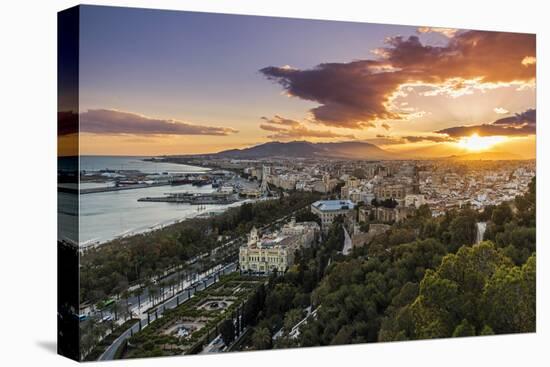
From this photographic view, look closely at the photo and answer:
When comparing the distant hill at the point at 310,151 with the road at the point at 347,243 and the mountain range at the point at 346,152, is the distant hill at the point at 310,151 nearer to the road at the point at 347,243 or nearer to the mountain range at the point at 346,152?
the mountain range at the point at 346,152

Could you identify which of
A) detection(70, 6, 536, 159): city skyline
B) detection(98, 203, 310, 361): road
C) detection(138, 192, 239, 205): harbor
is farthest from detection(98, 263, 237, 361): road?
detection(70, 6, 536, 159): city skyline

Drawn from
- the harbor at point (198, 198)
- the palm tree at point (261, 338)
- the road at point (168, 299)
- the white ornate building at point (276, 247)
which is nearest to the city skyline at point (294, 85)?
the harbor at point (198, 198)

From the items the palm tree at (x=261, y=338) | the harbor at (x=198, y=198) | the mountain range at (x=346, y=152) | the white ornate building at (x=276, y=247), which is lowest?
the palm tree at (x=261, y=338)

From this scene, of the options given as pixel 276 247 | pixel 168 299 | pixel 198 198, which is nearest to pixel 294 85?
pixel 198 198

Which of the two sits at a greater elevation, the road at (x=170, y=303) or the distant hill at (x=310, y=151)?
the distant hill at (x=310, y=151)

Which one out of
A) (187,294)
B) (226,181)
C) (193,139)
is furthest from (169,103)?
(187,294)

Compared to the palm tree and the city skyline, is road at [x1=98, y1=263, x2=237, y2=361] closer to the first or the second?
the palm tree
